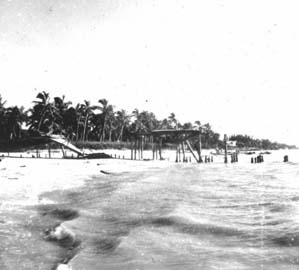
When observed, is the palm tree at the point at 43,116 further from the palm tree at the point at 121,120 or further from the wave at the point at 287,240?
the wave at the point at 287,240

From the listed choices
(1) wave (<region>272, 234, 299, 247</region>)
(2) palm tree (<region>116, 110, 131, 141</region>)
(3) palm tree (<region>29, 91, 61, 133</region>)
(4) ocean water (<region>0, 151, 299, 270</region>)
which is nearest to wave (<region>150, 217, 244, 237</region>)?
(4) ocean water (<region>0, 151, 299, 270</region>)

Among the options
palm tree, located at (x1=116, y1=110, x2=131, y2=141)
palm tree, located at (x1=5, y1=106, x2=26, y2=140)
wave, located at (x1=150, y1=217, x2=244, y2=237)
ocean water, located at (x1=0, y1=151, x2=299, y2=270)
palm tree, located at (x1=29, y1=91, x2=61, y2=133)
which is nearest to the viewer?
ocean water, located at (x1=0, y1=151, x2=299, y2=270)

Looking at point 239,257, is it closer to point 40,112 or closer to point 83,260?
point 83,260

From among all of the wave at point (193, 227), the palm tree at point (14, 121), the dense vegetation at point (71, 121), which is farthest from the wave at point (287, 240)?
the palm tree at point (14, 121)

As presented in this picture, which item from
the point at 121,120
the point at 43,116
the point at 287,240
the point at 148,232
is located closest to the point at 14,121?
the point at 43,116

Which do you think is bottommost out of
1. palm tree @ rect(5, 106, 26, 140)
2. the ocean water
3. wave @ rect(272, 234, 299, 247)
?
the ocean water

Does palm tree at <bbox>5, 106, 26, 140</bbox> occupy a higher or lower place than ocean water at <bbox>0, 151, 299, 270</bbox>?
higher

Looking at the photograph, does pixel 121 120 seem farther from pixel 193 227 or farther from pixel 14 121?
pixel 193 227

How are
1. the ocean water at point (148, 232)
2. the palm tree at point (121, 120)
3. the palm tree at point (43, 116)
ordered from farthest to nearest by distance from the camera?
1. the palm tree at point (121, 120)
2. the palm tree at point (43, 116)
3. the ocean water at point (148, 232)

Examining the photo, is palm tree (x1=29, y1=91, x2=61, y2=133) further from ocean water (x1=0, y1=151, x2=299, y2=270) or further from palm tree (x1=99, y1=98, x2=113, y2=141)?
ocean water (x1=0, y1=151, x2=299, y2=270)

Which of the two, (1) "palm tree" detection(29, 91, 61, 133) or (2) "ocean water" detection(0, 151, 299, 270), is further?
(1) "palm tree" detection(29, 91, 61, 133)

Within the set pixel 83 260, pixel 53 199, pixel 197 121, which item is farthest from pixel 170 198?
pixel 197 121
